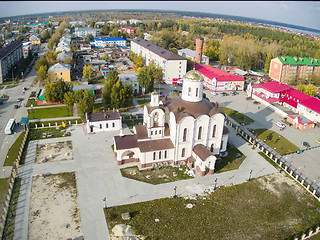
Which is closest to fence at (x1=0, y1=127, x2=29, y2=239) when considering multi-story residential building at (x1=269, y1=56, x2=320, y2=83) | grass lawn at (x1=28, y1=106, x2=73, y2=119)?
grass lawn at (x1=28, y1=106, x2=73, y2=119)

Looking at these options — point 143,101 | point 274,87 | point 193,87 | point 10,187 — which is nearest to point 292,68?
point 274,87

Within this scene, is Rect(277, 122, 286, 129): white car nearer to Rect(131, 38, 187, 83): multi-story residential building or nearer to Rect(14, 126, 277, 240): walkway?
Rect(14, 126, 277, 240): walkway

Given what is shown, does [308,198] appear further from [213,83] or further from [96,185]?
[213,83]

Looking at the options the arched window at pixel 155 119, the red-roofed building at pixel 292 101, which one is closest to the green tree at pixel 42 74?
the arched window at pixel 155 119

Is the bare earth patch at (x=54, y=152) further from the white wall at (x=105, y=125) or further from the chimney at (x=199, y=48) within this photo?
the chimney at (x=199, y=48)

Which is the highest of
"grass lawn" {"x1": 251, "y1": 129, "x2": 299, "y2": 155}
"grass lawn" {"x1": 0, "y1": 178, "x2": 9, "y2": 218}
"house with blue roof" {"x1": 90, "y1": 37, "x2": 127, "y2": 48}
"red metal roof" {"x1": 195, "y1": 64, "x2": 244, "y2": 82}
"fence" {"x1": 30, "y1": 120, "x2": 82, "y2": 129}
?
"house with blue roof" {"x1": 90, "y1": 37, "x2": 127, "y2": 48}

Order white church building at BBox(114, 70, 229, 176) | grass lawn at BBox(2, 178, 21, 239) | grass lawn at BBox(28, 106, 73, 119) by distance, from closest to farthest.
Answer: grass lawn at BBox(2, 178, 21, 239) < white church building at BBox(114, 70, 229, 176) < grass lawn at BBox(28, 106, 73, 119)
